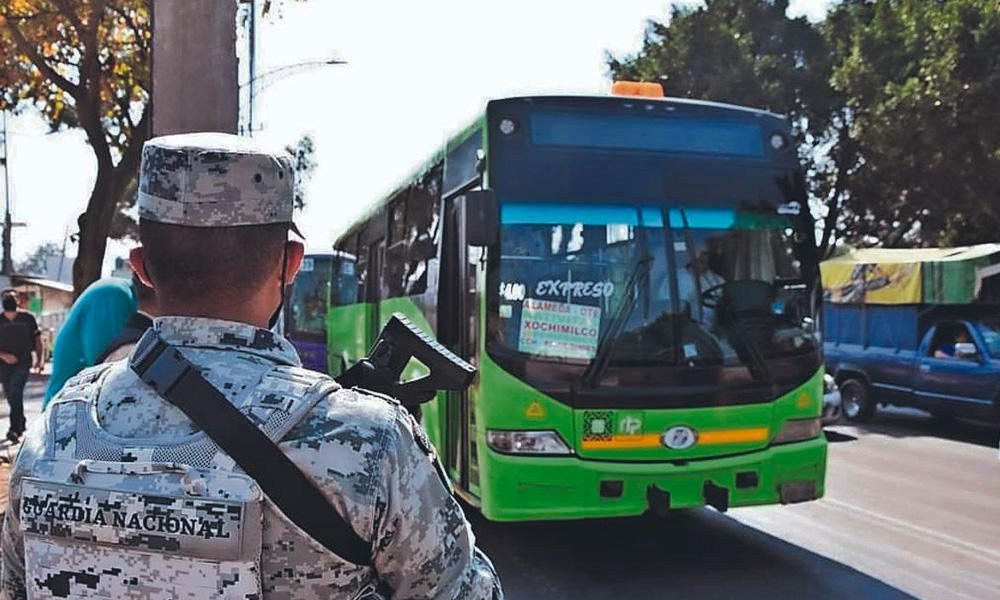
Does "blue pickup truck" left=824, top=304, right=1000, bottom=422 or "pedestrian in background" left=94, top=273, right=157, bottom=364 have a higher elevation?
"pedestrian in background" left=94, top=273, right=157, bottom=364

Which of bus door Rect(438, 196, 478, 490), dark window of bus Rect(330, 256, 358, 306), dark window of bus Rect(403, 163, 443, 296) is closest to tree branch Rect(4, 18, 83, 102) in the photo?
dark window of bus Rect(330, 256, 358, 306)

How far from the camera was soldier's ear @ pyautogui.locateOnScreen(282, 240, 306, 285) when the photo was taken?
179cm

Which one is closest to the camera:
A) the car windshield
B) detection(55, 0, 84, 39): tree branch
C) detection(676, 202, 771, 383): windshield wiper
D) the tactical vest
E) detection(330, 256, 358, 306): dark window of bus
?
the tactical vest

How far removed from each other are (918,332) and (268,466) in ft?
46.4

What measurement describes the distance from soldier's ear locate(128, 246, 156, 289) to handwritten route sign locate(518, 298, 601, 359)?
13.4 ft

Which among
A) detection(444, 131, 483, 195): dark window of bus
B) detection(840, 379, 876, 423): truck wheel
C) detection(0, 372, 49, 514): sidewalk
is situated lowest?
detection(0, 372, 49, 514): sidewalk

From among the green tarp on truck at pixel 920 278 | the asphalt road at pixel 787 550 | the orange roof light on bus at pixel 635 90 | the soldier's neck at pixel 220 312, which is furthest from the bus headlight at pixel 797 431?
the green tarp on truck at pixel 920 278

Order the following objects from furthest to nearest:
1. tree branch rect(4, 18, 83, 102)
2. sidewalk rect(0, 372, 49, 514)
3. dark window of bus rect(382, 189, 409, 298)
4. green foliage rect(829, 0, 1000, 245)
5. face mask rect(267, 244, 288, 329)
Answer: green foliage rect(829, 0, 1000, 245)
tree branch rect(4, 18, 83, 102)
dark window of bus rect(382, 189, 409, 298)
sidewalk rect(0, 372, 49, 514)
face mask rect(267, 244, 288, 329)

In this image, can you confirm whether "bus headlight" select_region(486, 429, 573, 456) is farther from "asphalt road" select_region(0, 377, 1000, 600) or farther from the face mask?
the face mask

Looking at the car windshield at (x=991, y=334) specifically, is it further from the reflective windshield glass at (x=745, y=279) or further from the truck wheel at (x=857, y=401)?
the reflective windshield glass at (x=745, y=279)

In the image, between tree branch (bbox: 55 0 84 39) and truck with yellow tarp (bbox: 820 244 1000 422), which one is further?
truck with yellow tarp (bbox: 820 244 1000 422)

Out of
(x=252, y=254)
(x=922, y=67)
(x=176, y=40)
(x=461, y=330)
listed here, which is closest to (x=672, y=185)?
(x=461, y=330)

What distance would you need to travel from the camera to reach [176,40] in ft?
13.1

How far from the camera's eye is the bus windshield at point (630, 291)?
5.82 metres
